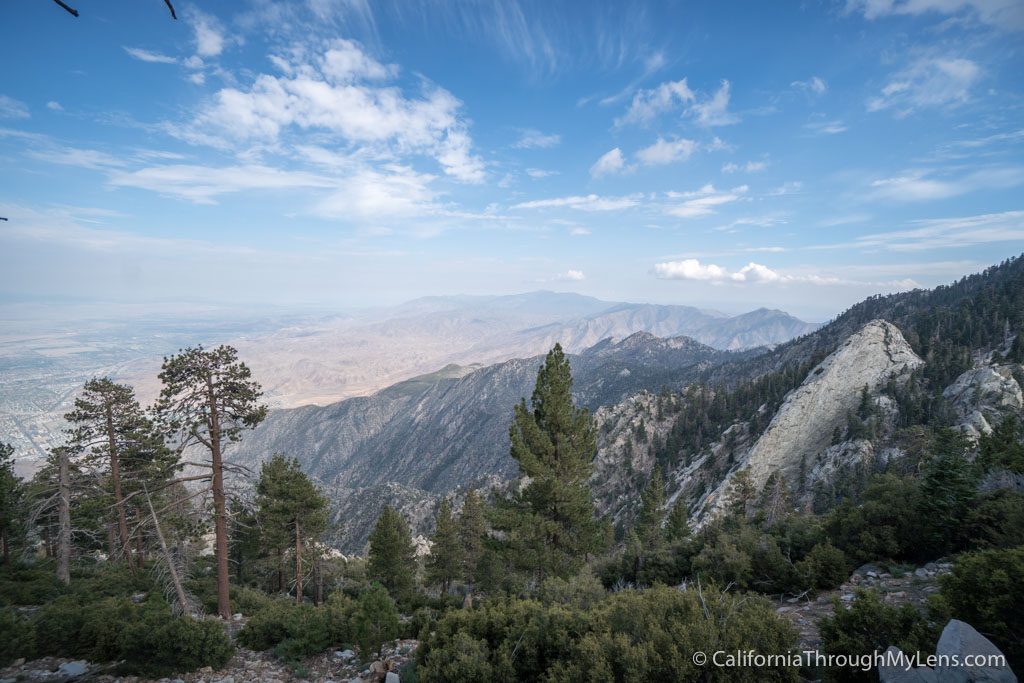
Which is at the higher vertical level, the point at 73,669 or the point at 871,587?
the point at 871,587

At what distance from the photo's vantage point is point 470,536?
34781mm

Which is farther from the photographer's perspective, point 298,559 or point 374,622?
point 298,559

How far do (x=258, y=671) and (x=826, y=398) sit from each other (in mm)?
78220

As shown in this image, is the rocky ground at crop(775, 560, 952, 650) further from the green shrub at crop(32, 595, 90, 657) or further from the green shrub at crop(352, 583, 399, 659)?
the green shrub at crop(32, 595, 90, 657)

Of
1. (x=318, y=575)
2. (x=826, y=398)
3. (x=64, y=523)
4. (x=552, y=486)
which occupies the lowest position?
(x=318, y=575)

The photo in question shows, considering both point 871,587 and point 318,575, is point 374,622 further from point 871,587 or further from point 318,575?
point 318,575

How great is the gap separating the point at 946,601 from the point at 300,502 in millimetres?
25157

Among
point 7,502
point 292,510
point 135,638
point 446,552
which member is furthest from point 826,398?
point 7,502

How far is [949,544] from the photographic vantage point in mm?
10773

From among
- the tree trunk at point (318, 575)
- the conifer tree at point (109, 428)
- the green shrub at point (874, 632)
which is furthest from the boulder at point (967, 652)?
the tree trunk at point (318, 575)

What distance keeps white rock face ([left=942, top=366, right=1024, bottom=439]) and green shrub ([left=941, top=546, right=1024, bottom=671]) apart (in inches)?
2000

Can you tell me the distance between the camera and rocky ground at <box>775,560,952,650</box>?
874cm

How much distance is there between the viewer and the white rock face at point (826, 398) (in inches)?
2275

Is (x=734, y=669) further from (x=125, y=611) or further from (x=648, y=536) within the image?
(x=648, y=536)
